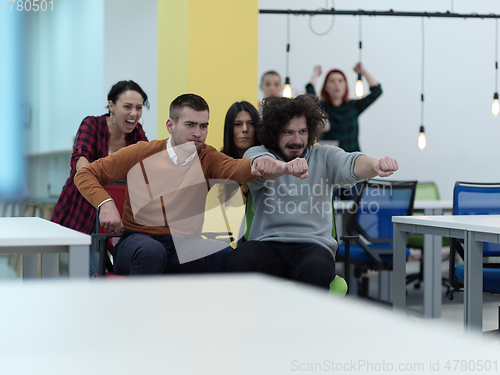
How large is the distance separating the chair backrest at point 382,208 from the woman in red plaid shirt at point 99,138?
1665 mm

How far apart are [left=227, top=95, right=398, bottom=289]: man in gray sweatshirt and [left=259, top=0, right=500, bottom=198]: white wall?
11.9ft

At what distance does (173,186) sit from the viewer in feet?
7.61

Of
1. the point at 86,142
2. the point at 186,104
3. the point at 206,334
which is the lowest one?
the point at 206,334

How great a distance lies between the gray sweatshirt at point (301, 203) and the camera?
2285mm

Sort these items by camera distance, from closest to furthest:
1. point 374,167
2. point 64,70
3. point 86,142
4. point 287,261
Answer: point 374,167 < point 287,261 < point 86,142 < point 64,70

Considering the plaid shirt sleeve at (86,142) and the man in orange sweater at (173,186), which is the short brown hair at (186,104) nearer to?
the man in orange sweater at (173,186)

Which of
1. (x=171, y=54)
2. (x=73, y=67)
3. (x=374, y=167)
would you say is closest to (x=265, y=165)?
(x=374, y=167)

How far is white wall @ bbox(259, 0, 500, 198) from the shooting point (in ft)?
19.9

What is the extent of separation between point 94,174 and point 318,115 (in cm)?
103

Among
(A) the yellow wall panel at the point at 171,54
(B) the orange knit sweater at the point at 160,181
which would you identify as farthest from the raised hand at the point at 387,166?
(A) the yellow wall panel at the point at 171,54

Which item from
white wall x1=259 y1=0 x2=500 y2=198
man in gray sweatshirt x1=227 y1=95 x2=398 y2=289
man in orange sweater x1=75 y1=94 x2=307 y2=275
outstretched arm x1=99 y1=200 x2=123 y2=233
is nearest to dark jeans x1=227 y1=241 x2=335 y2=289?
man in gray sweatshirt x1=227 y1=95 x2=398 y2=289

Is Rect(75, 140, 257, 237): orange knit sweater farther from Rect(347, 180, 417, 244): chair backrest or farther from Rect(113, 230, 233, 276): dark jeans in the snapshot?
Rect(347, 180, 417, 244): chair backrest

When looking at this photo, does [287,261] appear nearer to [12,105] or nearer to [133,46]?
[133,46]

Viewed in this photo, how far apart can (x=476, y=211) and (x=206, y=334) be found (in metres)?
2.78
